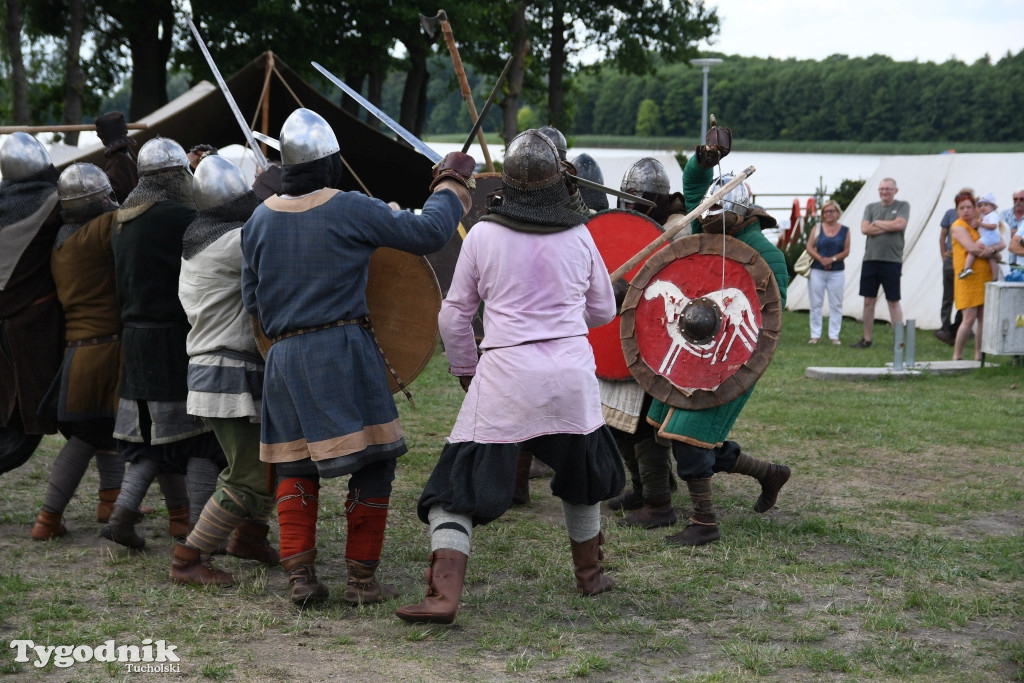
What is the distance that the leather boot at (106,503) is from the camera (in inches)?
187

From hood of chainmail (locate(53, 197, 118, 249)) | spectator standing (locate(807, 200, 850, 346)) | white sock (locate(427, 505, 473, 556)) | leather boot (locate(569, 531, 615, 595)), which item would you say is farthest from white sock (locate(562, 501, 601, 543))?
spectator standing (locate(807, 200, 850, 346))

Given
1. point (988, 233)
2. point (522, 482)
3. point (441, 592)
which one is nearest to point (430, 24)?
point (522, 482)

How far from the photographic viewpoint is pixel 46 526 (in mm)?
4492

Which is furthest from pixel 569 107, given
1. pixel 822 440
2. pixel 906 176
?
pixel 822 440

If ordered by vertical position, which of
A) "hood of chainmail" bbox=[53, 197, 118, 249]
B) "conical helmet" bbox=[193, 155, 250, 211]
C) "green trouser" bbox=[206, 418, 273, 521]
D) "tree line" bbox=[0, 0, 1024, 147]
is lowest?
"green trouser" bbox=[206, 418, 273, 521]

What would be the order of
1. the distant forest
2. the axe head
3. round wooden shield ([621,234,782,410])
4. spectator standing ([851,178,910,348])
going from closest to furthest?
round wooden shield ([621,234,782,410]), the axe head, spectator standing ([851,178,910,348]), the distant forest

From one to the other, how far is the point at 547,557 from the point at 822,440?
2.95 meters

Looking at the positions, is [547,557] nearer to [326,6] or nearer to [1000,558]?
[1000,558]

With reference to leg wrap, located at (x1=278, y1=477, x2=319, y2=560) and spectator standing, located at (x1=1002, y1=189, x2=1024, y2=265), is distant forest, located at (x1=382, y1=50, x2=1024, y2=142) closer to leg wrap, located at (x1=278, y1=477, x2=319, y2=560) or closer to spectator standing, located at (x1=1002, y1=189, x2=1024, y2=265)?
spectator standing, located at (x1=1002, y1=189, x2=1024, y2=265)

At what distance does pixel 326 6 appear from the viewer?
17.1 meters

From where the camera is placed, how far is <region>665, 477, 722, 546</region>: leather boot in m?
4.38

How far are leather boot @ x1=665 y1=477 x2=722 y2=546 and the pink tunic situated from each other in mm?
1011

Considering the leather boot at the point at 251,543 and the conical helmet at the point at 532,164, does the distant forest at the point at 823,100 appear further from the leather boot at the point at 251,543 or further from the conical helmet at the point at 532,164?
the conical helmet at the point at 532,164

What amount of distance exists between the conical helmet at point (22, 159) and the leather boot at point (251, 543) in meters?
1.81
